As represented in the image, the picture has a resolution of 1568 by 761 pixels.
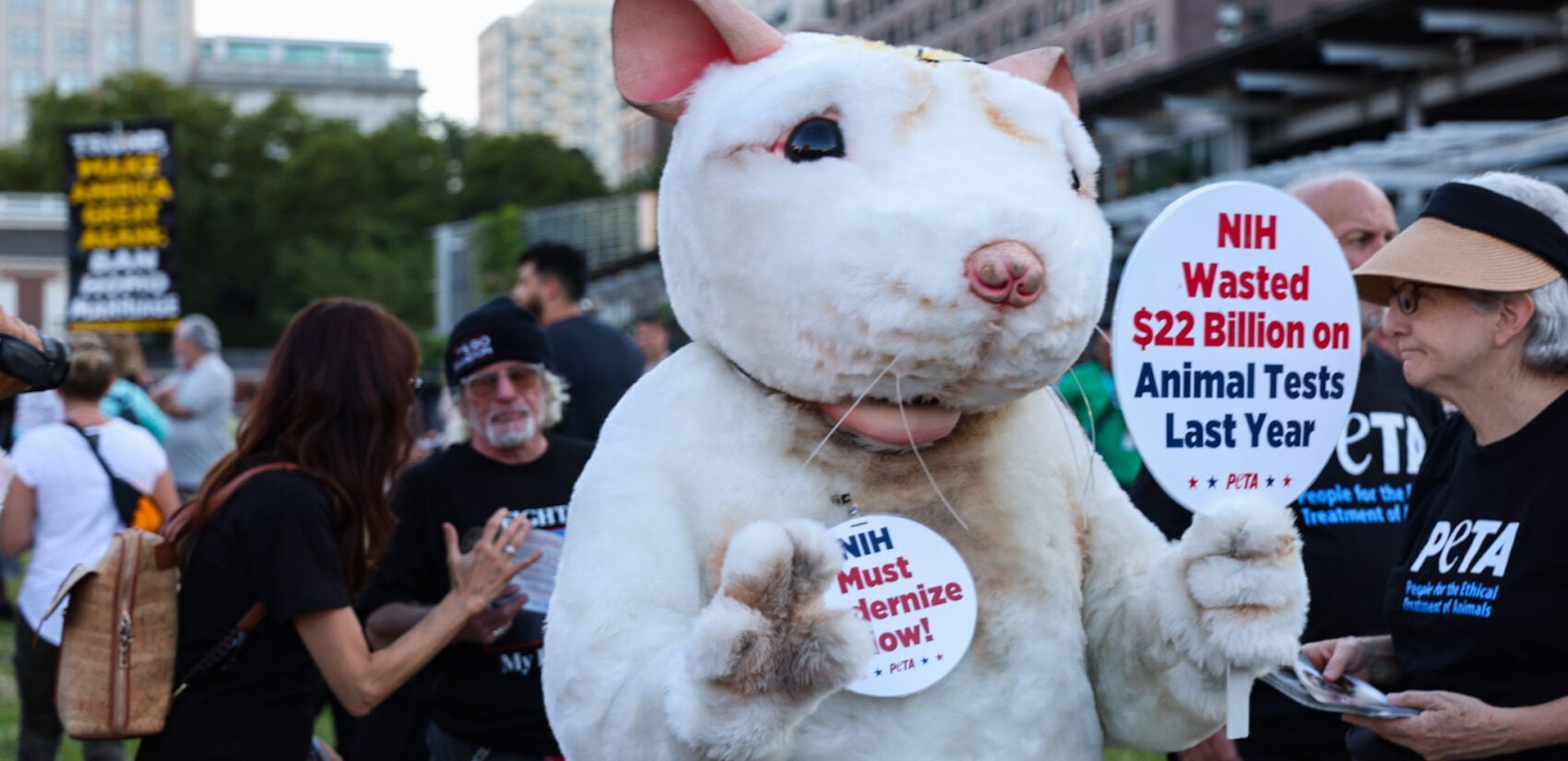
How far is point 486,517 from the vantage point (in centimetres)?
406

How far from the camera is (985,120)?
2.50 m

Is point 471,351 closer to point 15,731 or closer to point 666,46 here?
point 666,46

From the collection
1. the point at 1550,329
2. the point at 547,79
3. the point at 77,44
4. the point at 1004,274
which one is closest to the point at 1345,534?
the point at 1550,329

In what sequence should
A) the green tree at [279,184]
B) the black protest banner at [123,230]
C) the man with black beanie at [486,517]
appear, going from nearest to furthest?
1. the man with black beanie at [486,517]
2. the black protest banner at [123,230]
3. the green tree at [279,184]

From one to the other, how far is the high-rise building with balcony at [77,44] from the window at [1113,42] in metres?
75.8

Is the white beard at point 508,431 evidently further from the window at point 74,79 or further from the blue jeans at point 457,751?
the window at point 74,79

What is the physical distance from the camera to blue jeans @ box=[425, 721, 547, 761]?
154 inches

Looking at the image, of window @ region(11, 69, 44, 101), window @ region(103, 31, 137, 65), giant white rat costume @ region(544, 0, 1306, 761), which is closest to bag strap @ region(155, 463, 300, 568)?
giant white rat costume @ region(544, 0, 1306, 761)

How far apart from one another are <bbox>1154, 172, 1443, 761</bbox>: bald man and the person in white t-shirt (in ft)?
12.1

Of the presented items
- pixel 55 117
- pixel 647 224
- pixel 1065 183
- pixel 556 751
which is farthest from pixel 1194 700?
pixel 55 117

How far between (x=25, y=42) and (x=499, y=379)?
118225 mm

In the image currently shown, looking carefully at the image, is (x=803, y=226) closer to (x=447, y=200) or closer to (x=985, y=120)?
(x=985, y=120)

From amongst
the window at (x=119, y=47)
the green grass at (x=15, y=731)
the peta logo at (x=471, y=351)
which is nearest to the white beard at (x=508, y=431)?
the peta logo at (x=471, y=351)

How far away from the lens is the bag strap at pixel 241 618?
11.5 ft
